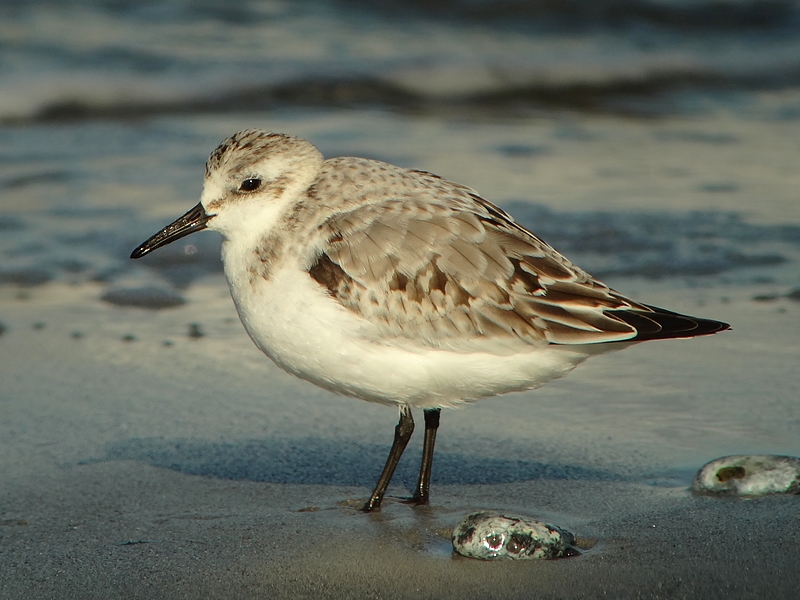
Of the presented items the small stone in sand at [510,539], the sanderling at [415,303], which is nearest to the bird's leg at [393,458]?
the sanderling at [415,303]

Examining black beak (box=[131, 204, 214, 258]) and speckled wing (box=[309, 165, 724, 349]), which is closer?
speckled wing (box=[309, 165, 724, 349])

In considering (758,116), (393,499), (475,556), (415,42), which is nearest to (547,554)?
(475,556)

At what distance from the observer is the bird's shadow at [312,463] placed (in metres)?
4.54

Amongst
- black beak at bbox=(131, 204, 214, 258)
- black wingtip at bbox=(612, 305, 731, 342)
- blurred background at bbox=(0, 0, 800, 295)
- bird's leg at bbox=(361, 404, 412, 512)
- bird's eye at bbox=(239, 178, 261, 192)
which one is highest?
blurred background at bbox=(0, 0, 800, 295)

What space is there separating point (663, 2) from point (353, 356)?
39.8 ft

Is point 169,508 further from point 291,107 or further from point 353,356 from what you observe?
point 291,107

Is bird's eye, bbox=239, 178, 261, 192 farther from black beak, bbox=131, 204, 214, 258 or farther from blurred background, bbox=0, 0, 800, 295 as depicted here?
blurred background, bbox=0, 0, 800, 295

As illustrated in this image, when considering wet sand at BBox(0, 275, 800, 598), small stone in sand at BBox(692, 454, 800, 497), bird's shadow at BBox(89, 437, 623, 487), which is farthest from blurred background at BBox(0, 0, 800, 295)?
small stone in sand at BBox(692, 454, 800, 497)

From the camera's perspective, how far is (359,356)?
399 centimetres

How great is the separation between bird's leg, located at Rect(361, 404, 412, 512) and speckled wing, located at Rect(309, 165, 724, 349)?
0.49m

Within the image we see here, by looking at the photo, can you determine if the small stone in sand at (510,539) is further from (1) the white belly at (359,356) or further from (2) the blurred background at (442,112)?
(2) the blurred background at (442,112)

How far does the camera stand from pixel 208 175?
443 centimetres

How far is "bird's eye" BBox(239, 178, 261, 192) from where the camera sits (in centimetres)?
436

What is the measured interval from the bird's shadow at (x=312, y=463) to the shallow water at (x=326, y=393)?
0.01 metres
